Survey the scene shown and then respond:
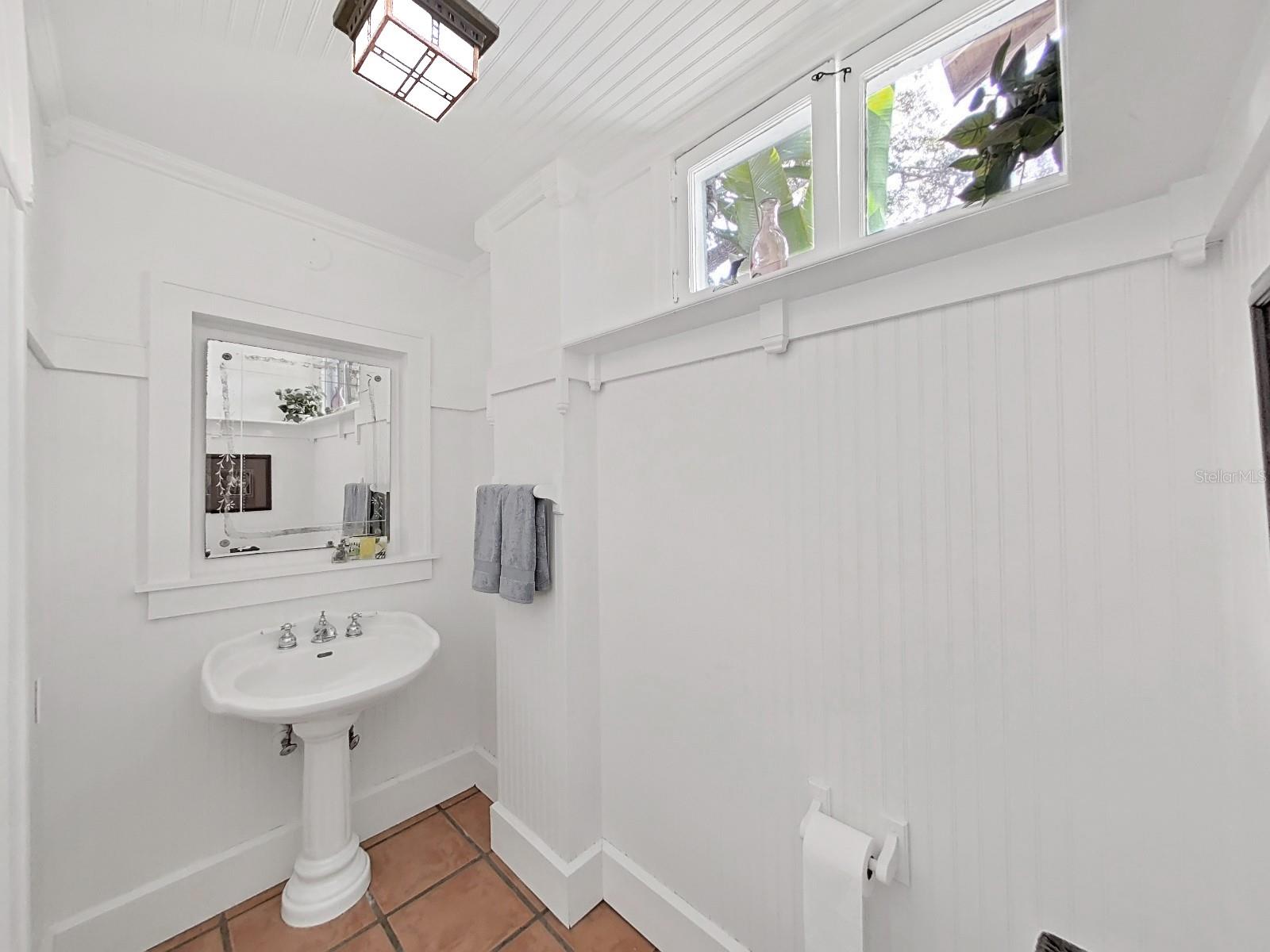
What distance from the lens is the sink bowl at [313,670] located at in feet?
4.86

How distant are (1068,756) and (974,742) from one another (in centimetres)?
15

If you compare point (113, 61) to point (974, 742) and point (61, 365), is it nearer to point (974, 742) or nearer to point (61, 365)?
point (61, 365)

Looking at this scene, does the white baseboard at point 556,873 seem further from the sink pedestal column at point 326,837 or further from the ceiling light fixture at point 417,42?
the ceiling light fixture at point 417,42

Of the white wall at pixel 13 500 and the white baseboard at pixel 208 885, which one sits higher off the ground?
the white wall at pixel 13 500

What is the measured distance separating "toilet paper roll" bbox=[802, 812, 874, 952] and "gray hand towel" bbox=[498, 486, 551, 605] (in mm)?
1035

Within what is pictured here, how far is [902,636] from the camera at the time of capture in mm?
1109

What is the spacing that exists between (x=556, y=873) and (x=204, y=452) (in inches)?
75.1

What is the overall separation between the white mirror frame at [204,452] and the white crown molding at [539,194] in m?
0.69

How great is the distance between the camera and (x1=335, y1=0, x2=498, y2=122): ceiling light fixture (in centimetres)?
98

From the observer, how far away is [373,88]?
1.37m

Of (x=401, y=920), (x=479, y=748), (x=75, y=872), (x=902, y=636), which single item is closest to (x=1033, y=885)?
(x=902, y=636)

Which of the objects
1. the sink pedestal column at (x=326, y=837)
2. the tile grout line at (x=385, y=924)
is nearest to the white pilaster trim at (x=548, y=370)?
the sink pedestal column at (x=326, y=837)

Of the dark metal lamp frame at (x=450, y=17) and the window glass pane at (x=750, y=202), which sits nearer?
the dark metal lamp frame at (x=450, y=17)

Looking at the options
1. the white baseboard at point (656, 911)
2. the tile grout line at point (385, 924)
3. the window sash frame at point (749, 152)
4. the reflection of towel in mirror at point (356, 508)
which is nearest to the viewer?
the window sash frame at point (749, 152)
